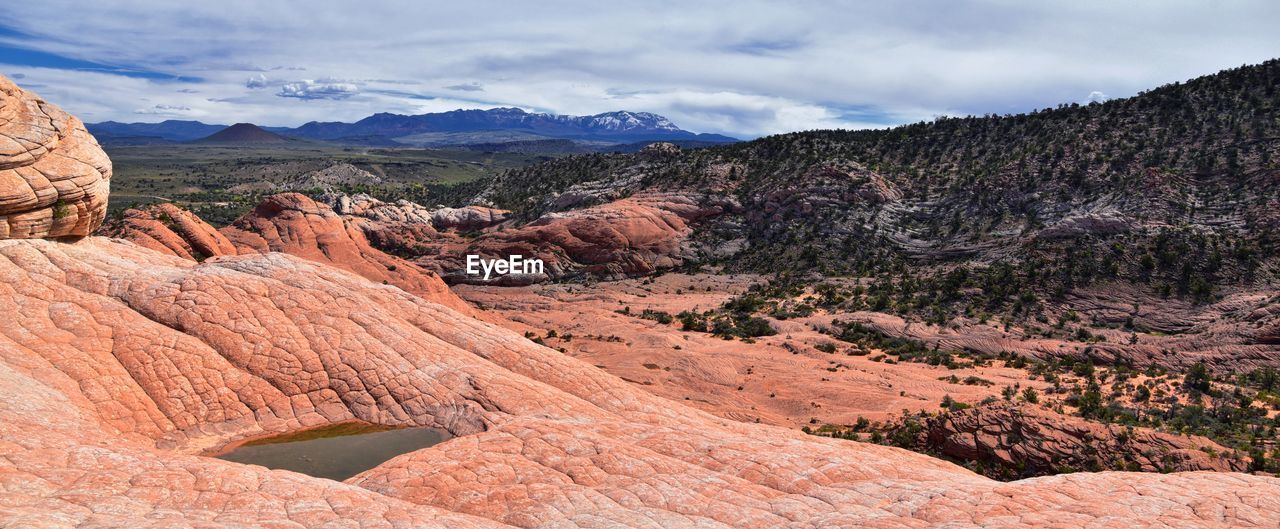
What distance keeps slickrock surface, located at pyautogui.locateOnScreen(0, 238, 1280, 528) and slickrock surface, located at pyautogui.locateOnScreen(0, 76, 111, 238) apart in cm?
83

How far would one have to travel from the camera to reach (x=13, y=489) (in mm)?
11422

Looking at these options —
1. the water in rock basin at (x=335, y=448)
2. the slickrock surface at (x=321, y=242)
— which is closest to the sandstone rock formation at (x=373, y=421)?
the water in rock basin at (x=335, y=448)

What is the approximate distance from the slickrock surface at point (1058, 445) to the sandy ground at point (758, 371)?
6.17m

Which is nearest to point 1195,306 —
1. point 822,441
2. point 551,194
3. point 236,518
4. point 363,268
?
point 822,441

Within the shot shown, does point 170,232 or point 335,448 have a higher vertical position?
point 170,232

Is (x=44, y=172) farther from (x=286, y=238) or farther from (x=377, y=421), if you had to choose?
(x=286, y=238)

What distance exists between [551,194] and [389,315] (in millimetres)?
75896

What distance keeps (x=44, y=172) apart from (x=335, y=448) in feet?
49.2

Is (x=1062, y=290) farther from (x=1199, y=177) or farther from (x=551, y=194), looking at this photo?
(x=551, y=194)

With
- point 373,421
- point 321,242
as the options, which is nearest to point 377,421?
point 373,421

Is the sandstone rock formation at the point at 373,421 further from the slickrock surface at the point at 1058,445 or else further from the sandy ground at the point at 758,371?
the sandy ground at the point at 758,371

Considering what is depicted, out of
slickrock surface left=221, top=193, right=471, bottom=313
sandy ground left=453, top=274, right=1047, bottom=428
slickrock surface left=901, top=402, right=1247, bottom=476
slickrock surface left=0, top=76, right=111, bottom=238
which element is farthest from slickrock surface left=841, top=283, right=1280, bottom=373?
slickrock surface left=0, top=76, right=111, bottom=238

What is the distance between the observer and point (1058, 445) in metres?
21.8

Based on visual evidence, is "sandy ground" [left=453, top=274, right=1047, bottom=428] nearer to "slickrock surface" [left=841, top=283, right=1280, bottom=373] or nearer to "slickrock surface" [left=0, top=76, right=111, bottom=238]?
"slickrock surface" [left=841, top=283, right=1280, bottom=373]
